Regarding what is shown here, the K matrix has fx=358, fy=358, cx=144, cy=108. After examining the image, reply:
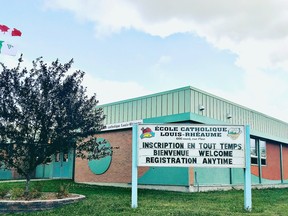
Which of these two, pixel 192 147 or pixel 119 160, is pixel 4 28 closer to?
pixel 192 147

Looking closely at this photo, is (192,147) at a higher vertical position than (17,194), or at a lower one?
higher

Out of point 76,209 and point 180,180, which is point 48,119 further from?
point 180,180

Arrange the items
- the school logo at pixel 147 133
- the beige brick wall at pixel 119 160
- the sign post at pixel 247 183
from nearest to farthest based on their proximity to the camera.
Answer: the sign post at pixel 247 183, the school logo at pixel 147 133, the beige brick wall at pixel 119 160

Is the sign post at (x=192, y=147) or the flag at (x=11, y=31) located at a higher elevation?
the flag at (x=11, y=31)

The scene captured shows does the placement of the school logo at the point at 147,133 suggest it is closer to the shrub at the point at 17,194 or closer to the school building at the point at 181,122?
the shrub at the point at 17,194

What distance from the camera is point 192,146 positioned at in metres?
11.1

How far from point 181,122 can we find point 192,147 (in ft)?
19.9

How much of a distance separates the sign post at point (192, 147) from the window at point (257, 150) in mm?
12731

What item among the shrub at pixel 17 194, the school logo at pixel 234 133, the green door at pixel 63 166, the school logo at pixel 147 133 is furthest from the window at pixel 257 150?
the shrub at pixel 17 194

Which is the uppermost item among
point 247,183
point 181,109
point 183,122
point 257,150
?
point 181,109

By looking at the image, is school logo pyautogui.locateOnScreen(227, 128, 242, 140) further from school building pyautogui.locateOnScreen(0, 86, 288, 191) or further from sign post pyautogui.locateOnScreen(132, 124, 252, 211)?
school building pyautogui.locateOnScreen(0, 86, 288, 191)

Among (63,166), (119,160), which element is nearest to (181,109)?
(119,160)

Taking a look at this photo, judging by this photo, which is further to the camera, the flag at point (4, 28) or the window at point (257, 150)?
the window at point (257, 150)

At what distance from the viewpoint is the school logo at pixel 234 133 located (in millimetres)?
11137
